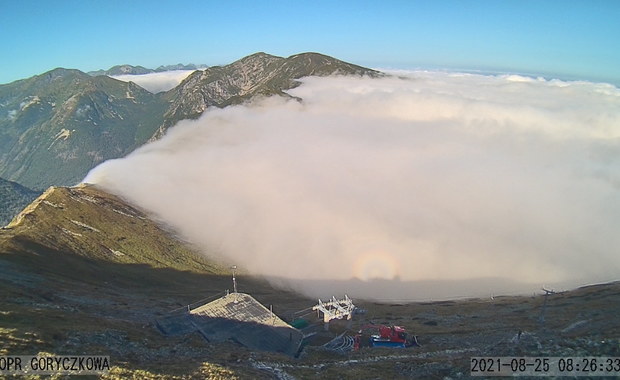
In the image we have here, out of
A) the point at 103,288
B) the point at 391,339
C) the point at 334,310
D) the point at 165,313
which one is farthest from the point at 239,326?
the point at 103,288

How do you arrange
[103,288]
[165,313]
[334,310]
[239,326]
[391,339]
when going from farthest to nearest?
[103,288]
[334,310]
[165,313]
[239,326]
[391,339]

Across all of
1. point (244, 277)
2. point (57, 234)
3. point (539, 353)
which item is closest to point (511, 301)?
point (539, 353)

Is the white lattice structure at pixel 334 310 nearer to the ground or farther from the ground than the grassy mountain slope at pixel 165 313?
nearer to the ground

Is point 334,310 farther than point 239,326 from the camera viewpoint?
Yes

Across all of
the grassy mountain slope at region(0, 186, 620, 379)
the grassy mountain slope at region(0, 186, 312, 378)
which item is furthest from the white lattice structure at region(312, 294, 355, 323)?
the grassy mountain slope at region(0, 186, 312, 378)

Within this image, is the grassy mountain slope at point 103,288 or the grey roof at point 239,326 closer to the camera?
Result: the grassy mountain slope at point 103,288

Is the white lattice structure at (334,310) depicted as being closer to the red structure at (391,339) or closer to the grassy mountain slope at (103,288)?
the red structure at (391,339)

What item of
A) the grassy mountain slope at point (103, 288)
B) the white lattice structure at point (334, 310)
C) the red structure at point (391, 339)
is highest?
the grassy mountain slope at point (103, 288)

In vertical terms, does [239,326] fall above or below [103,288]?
above

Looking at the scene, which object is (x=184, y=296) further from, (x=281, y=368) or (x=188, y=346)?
(x=281, y=368)

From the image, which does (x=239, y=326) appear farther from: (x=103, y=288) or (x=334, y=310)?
(x=103, y=288)

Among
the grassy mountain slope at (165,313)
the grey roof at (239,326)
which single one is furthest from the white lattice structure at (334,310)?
the grey roof at (239,326)
